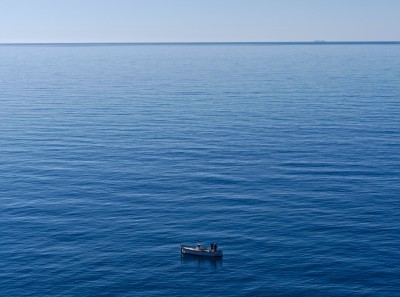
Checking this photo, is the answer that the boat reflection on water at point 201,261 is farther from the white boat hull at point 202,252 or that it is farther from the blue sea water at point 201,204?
the white boat hull at point 202,252

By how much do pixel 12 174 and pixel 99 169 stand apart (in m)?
17.0

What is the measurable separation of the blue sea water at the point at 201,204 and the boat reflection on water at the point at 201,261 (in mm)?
211

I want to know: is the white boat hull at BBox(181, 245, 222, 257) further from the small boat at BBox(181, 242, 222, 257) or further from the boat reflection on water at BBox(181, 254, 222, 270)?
the boat reflection on water at BBox(181, 254, 222, 270)

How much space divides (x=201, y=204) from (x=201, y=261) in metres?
20.6

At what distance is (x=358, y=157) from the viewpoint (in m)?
122

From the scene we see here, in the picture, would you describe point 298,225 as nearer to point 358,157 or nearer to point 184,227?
point 184,227

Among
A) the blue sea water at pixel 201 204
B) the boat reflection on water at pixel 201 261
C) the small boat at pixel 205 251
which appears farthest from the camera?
the boat reflection on water at pixel 201 261

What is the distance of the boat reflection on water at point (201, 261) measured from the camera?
77812mm

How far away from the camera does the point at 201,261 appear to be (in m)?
78.4

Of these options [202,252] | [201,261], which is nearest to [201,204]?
[201,261]

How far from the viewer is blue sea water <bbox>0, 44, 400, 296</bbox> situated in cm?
7375

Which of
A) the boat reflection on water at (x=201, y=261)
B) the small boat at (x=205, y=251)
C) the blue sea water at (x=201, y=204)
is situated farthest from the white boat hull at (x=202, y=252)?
the blue sea water at (x=201, y=204)

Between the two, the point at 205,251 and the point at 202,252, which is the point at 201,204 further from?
the point at 202,252

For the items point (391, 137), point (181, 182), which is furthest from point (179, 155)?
point (391, 137)
